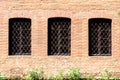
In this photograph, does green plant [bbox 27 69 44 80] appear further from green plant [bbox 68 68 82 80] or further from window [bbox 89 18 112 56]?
window [bbox 89 18 112 56]

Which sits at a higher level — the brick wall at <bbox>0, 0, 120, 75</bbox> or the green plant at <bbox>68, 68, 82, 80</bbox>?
the brick wall at <bbox>0, 0, 120, 75</bbox>

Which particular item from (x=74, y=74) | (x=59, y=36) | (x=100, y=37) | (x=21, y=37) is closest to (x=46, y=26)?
(x=59, y=36)

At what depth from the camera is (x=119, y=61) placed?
734 inches

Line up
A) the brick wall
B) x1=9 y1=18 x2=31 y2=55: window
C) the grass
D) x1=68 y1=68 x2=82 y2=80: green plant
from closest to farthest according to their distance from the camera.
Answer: x1=68 y1=68 x2=82 y2=80: green plant, the grass, the brick wall, x1=9 y1=18 x2=31 y2=55: window

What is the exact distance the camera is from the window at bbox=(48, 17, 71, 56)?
61.9 feet

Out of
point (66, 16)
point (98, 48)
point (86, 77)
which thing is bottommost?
point (86, 77)

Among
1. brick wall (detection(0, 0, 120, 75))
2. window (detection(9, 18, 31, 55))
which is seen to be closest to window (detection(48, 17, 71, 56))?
brick wall (detection(0, 0, 120, 75))

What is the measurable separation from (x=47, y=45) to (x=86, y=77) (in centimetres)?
208

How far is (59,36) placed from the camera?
62.1ft

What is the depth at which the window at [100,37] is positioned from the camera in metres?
18.9

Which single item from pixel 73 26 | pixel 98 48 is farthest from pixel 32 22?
pixel 98 48

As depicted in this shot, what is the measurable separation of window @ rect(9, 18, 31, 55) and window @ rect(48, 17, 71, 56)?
89 cm

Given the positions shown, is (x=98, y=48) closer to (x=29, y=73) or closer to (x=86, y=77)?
(x=86, y=77)

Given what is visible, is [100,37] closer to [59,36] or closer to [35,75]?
[59,36]
